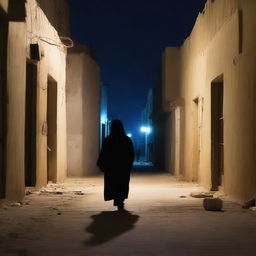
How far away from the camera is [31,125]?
39.1 feet

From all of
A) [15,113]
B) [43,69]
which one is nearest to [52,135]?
[43,69]

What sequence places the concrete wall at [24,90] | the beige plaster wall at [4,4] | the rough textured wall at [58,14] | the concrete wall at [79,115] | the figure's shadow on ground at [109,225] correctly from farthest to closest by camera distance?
1. the concrete wall at [79,115]
2. the rough textured wall at [58,14]
3. the concrete wall at [24,90]
4. the beige plaster wall at [4,4]
5. the figure's shadow on ground at [109,225]

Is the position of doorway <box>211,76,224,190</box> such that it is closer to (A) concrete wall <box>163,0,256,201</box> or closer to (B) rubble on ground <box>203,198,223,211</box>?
(A) concrete wall <box>163,0,256,201</box>

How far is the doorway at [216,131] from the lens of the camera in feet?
41.0

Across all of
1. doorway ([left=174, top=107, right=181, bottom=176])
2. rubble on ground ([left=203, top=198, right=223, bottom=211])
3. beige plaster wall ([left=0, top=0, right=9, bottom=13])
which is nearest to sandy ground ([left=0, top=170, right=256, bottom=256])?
rubble on ground ([left=203, top=198, right=223, bottom=211])

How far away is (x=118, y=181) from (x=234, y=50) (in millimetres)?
3441

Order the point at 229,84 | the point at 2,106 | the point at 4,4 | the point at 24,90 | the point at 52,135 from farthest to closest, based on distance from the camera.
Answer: the point at 52,135, the point at 229,84, the point at 24,90, the point at 2,106, the point at 4,4

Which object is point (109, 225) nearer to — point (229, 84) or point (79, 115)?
point (229, 84)

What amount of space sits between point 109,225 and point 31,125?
5680 mm

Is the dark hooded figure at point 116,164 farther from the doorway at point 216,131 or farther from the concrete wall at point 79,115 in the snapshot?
the concrete wall at point 79,115

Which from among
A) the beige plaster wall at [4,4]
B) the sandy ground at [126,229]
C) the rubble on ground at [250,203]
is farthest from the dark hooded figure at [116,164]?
the beige plaster wall at [4,4]

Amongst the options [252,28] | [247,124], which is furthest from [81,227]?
[252,28]

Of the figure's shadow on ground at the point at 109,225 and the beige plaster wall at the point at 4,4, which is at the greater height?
the beige plaster wall at the point at 4,4

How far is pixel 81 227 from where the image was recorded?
6.51 m
